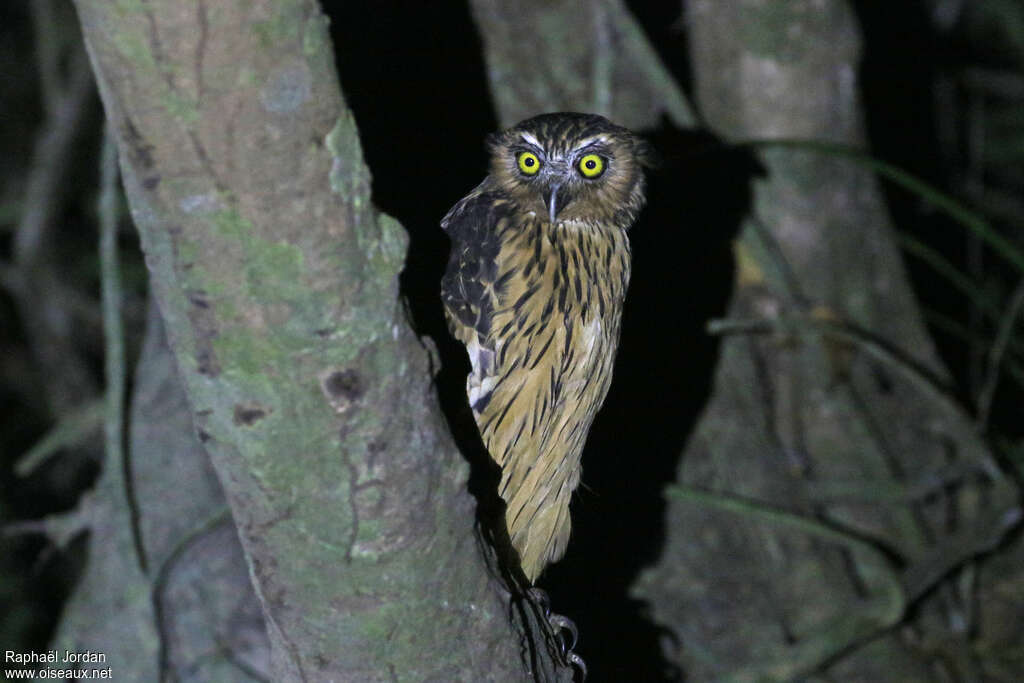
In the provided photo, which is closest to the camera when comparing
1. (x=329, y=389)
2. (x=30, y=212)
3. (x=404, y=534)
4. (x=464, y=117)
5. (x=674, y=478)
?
(x=329, y=389)

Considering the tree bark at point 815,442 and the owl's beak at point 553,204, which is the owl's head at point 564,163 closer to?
the owl's beak at point 553,204

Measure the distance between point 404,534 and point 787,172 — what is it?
2.29m

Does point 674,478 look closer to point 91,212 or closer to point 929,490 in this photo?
point 929,490

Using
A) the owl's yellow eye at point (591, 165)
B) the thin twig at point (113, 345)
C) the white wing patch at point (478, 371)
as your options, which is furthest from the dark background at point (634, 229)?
the thin twig at point (113, 345)

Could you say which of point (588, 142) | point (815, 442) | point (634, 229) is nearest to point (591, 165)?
point (588, 142)

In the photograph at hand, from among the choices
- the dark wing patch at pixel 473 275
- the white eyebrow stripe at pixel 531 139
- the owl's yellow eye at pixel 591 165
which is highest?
the white eyebrow stripe at pixel 531 139

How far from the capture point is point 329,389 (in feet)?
3.83

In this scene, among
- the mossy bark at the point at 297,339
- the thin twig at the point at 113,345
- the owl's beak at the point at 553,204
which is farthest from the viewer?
the thin twig at the point at 113,345

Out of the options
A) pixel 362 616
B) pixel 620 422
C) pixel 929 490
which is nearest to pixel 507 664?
pixel 362 616

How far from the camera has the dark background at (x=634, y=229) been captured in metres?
2.39

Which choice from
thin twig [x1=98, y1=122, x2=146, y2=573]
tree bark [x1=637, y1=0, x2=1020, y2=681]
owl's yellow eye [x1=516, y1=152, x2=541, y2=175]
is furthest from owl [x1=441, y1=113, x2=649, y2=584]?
thin twig [x1=98, y1=122, x2=146, y2=573]

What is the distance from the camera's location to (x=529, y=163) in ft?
7.05

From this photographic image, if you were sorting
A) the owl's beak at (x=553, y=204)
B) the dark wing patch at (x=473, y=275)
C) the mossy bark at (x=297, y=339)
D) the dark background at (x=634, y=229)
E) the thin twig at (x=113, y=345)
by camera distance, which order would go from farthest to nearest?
the thin twig at (x=113, y=345) < the dark background at (x=634, y=229) < the owl's beak at (x=553, y=204) < the dark wing patch at (x=473, y=275) < the mossy bark at (x=297, y=339)

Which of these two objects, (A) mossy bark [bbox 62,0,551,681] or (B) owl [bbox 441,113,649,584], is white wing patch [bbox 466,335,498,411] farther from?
(A) mossy bark [bbox 62,0,551,681]
